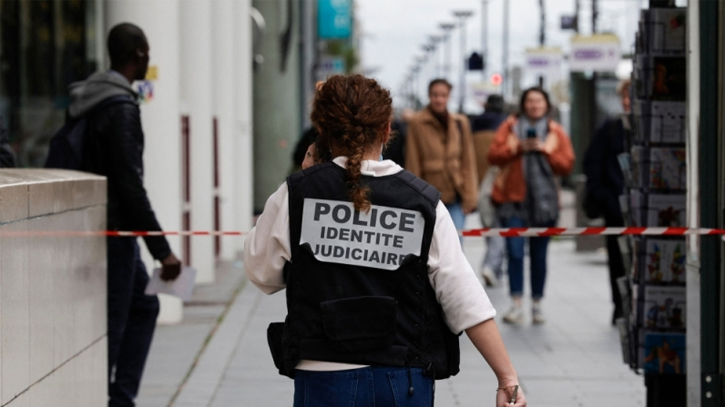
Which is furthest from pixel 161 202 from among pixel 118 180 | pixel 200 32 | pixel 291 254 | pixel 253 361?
pixel 291 254

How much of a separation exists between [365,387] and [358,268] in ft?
1.02

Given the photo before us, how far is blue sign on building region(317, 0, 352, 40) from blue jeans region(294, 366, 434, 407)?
29.2 m

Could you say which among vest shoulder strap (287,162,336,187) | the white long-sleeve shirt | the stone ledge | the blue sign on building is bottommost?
the white long-sleeve shirt

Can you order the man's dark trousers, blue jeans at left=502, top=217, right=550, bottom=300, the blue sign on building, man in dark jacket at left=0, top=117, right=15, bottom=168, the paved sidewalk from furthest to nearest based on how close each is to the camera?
the blue sign on building, blue jeans at left=502, top=217, right=550, bottom=300, the paved sidewalk, man in dark jacket at left=0, top=117, right=15, bottom=168, the man's dark trousers

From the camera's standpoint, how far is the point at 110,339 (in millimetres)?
5582

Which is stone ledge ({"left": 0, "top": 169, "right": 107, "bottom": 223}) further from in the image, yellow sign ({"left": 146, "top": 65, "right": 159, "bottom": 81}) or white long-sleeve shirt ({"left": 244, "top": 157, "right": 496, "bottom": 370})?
yellow sign ({"left": 146, "top": 65, "right": 159, "bottom": 81})

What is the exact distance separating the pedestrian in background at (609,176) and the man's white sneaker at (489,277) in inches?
100

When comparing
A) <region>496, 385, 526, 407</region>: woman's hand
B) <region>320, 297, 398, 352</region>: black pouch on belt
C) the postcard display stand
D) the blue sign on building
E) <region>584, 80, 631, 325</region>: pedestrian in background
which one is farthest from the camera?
the blue sign on building

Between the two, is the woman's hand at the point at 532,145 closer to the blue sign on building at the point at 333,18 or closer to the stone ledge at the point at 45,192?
the stone ledge at the point at 45,192

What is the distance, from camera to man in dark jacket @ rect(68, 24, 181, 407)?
18.2ft

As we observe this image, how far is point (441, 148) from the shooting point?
31.3 feet

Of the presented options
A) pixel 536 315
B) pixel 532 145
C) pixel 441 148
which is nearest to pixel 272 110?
pixel 441 148

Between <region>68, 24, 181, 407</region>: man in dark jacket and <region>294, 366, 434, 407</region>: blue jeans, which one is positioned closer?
<region>294, 366, 434, 407</region>: blue jeans

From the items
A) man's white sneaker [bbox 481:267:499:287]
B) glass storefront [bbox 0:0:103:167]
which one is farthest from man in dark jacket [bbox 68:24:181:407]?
glass storefront [bbox 0:0:103:167]
